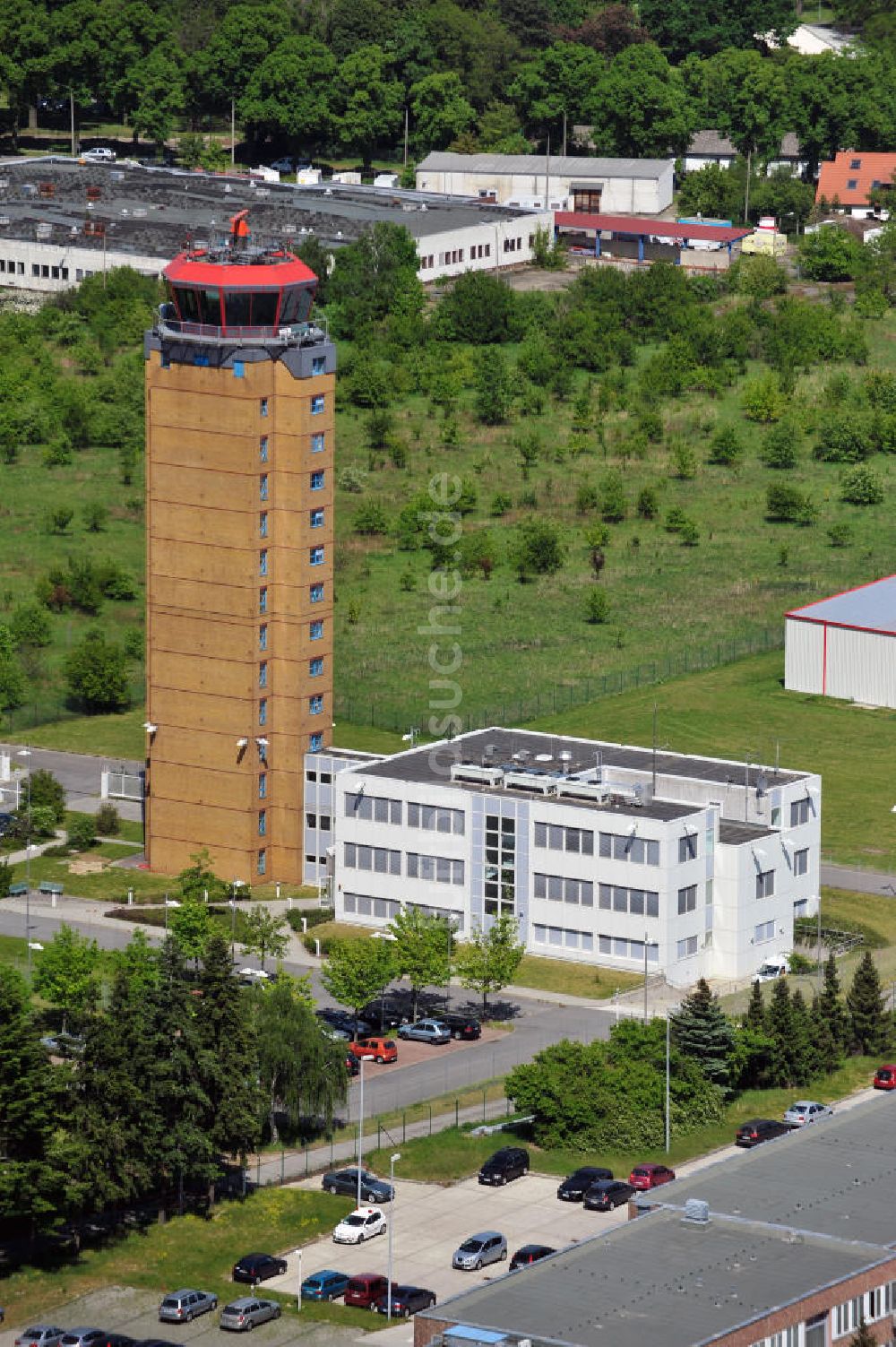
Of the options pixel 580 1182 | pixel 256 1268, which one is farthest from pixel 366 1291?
pixel 580 1182

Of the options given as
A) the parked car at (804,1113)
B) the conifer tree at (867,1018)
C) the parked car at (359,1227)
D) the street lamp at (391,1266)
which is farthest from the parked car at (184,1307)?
the conifer tree at (867,1018)

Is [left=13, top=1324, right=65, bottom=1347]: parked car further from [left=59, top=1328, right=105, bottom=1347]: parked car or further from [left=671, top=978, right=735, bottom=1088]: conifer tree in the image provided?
[left=671, top=978, right=735, bottom=1088]: conifer tree

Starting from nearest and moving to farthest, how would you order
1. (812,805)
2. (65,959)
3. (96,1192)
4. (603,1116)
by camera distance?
(96,1192) < (603,1116) < (65,959) < (812,805)

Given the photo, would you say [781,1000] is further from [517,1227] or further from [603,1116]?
[517,1227]

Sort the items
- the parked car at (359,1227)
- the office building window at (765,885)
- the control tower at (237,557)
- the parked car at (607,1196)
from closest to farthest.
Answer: the parked car at (359,1227), the parked car at (607,1196), the office building window at (765,885), the control tower at (237,557)

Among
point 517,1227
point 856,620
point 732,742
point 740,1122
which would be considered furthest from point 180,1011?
point 856,620

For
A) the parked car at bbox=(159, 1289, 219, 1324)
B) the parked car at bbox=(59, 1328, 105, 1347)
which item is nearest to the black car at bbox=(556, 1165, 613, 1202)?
the parked car at bbox=(159, 1289, 219, 1324)

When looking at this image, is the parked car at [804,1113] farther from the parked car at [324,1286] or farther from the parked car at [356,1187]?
the parked car at [324,1286]
